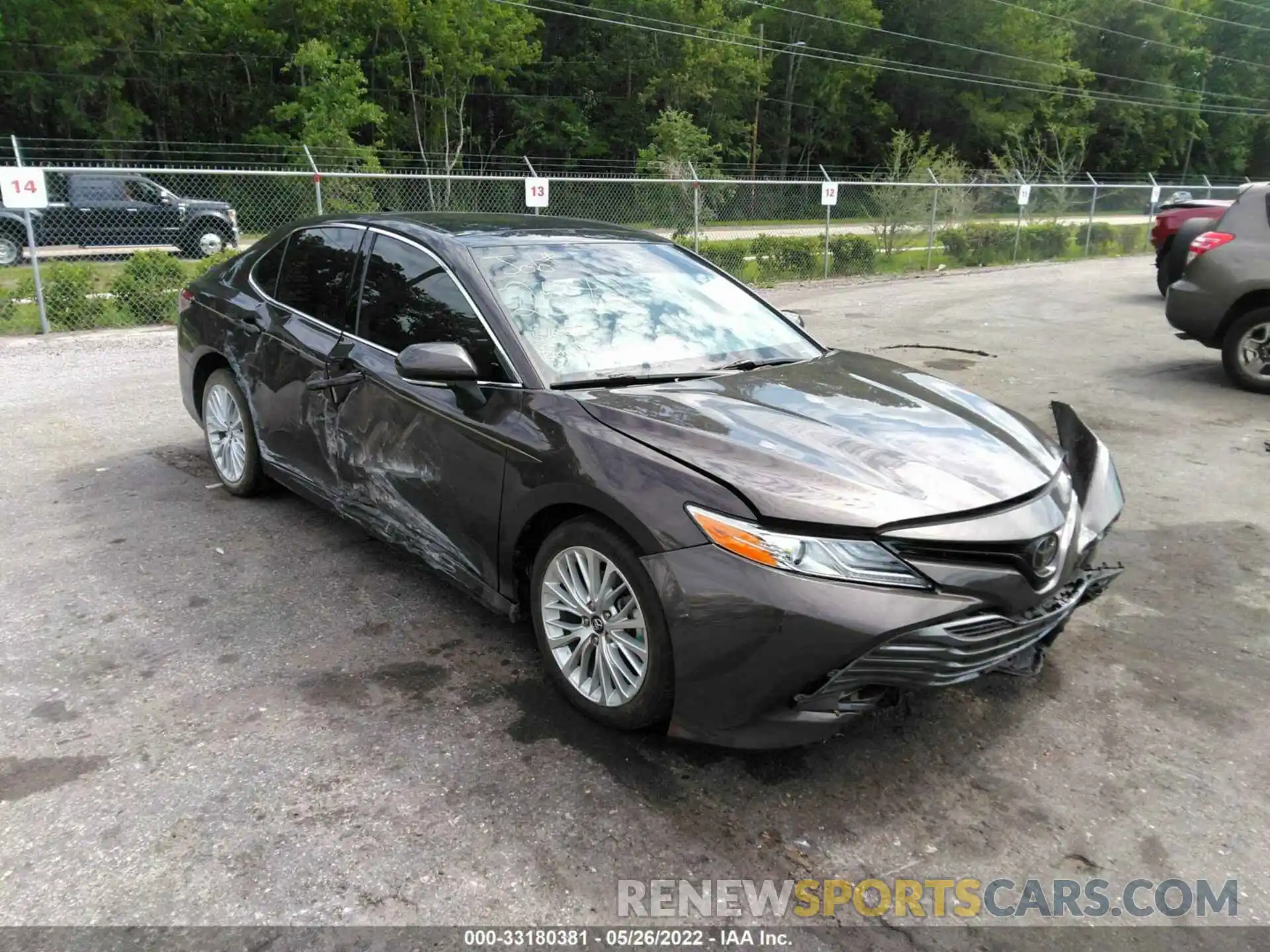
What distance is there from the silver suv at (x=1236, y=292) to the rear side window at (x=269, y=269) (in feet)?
25.2

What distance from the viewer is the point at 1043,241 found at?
23016 millimetres

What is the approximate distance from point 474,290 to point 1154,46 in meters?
75.6

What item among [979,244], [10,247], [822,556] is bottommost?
[10,247]

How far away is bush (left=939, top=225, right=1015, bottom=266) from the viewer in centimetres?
2050

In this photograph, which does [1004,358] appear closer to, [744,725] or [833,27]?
[744,725]

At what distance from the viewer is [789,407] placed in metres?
3.14

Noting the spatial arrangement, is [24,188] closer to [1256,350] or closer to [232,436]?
[232,436]

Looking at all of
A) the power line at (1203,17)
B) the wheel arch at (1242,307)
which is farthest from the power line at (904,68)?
the wheel arch at (1242,307)

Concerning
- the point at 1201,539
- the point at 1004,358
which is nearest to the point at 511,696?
the point at 1201,539

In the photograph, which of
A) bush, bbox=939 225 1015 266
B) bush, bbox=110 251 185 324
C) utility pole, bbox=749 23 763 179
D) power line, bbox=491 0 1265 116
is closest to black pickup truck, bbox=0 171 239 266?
bush, bbox=110 251 185 324

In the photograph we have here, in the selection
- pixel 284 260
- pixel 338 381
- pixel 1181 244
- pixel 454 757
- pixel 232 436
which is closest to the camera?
pixel 454 757

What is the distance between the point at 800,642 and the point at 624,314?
171cm

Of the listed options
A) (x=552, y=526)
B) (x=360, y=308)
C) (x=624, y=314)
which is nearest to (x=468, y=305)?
(x=624, y=314)

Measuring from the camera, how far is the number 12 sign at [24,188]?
9.84 m
